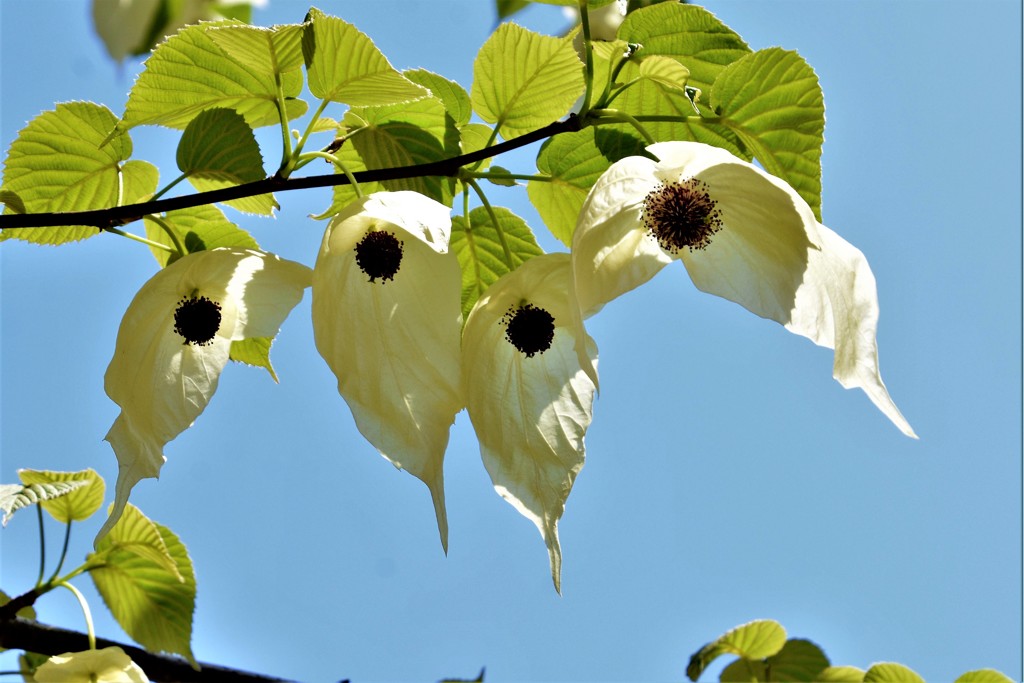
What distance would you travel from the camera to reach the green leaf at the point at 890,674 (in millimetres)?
1315

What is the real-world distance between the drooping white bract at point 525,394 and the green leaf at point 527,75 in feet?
0.63

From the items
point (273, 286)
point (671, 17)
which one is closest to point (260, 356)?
point (273, 286)

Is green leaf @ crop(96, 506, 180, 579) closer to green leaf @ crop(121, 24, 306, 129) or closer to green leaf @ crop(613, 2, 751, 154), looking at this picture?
green leaf @ crop(121, 24, 306, 129)

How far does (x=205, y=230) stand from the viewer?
92 centimetres

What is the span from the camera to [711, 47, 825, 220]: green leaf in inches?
29.9

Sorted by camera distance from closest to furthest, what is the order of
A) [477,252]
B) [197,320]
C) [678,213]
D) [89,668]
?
1. [678,213]
2. [197,320]
3. [477,252]
4. [89,668]

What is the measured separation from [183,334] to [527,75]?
0.35 m

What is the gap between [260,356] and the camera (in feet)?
3.29

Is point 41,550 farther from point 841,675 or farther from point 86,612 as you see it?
point 841,675

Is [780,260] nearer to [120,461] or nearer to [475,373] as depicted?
[475,373]

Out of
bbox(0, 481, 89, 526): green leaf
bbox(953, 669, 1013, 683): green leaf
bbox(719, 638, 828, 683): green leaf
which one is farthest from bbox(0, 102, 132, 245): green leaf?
bbox(953, 669, 1013, 683): green leaf

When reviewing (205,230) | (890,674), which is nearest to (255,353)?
(205,230)

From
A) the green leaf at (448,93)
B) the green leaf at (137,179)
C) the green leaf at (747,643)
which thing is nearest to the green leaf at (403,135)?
the green leaf at (448,93)

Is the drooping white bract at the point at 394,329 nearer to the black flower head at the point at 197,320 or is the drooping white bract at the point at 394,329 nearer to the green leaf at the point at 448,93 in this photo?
the black flower head at the point at 197,320
